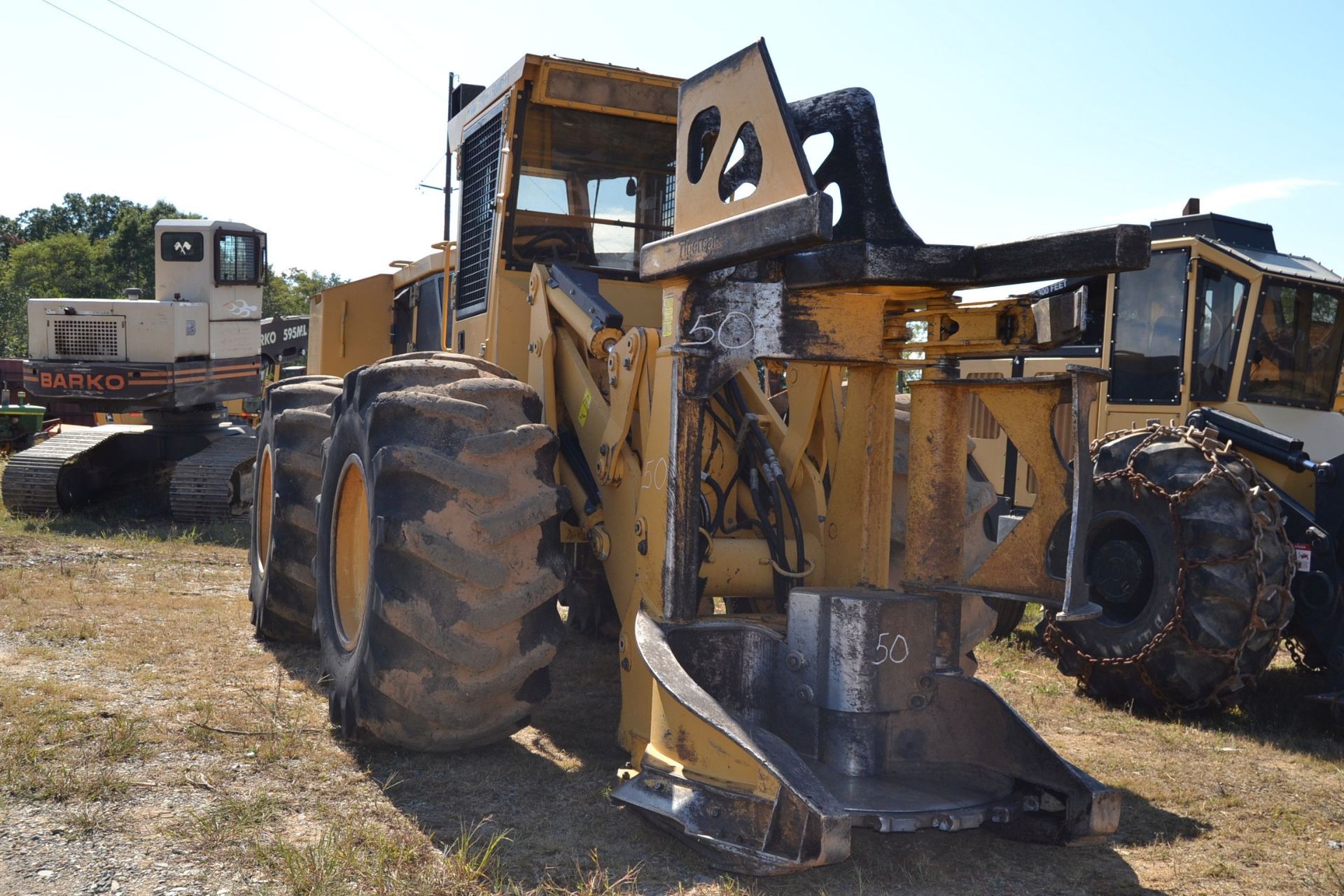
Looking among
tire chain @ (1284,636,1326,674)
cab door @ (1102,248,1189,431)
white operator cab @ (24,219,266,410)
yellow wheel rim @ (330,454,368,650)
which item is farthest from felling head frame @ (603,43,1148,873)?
white operator cab @ (24,219,266,410)

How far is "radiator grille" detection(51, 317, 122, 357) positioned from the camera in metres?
13.2

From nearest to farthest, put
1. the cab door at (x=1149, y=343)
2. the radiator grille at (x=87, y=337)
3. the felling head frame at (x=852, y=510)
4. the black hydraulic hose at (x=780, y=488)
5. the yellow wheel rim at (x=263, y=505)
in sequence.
Result: the felling head frame at (x=852, y=510), the black hydraulic hose at (x=780, y=488), the yellow wheel rim at (x=263, y=505), the cab door at (x=1149, y=343), the radiator grille at (x=87, y=337)

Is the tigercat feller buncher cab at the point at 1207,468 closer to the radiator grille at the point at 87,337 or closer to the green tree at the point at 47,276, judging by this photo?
the radiator grille at the point at 87,337

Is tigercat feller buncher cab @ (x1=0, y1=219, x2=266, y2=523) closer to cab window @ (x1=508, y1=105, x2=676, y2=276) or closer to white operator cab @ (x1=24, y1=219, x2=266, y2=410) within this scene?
white operator cab @ (x1=24, y1=219, x2=266, y2=410)

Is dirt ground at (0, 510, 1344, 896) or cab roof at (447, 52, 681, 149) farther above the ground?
cab roof at (447, 52, 681, 149)

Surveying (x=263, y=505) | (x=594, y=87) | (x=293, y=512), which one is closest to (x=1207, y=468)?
(x=594, y=87)

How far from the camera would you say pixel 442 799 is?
163 inches

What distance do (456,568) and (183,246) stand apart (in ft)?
36.2

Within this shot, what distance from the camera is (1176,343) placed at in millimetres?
7527

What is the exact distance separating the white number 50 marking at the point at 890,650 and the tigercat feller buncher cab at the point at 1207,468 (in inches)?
49.2

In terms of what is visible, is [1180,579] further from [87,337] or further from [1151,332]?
[87,337]

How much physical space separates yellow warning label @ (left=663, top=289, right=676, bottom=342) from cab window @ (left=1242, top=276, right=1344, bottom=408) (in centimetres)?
473

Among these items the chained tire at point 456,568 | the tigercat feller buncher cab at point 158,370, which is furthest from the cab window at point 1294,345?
the tigercat feller buncher cab at point 158,370

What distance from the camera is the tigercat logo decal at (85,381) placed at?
42.3 ft
